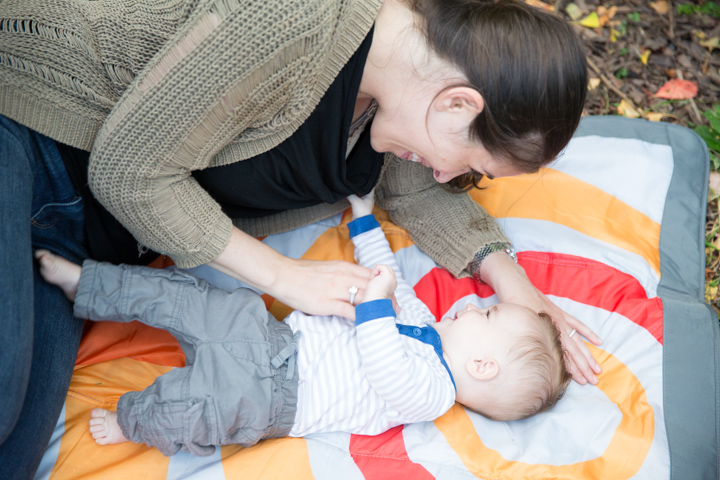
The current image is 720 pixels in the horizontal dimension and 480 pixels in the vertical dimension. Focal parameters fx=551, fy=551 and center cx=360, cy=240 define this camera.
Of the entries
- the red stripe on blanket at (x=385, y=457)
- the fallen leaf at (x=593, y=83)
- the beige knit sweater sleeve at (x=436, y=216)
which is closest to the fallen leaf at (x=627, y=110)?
the fallen leaf at (x=593, y=83)

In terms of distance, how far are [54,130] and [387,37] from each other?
2.87ft

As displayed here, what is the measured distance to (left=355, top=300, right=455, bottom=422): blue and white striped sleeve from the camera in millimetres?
1569

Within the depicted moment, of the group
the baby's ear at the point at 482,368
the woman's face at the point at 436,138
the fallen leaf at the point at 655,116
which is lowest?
the baby's ear at the point at 482,368

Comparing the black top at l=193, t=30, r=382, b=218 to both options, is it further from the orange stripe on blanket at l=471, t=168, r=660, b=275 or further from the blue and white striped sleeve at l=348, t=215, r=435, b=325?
the orange stripe on blanket at l=471, t=168, r=660, b=275

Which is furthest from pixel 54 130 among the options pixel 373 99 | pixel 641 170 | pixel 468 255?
pixel 641 170

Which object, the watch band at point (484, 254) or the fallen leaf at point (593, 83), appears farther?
the fallen leaf at point (593, 83)

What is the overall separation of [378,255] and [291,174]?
1.64 feet

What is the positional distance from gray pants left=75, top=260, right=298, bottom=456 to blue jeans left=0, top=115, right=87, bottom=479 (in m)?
0.10

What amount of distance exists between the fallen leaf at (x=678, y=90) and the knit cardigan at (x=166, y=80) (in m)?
2.55

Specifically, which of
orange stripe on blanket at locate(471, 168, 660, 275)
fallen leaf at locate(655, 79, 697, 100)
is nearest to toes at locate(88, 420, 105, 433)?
orange stripe on blanket at locate(471, 168, 660, 275)

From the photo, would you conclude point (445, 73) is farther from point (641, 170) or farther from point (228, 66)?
point (641, 170)

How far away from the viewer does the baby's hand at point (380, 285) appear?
1.66 meters

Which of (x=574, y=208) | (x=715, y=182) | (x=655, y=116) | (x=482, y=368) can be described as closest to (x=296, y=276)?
(x=482, y=368)

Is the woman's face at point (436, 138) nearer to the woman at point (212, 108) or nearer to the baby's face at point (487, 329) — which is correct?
the woman at point (212, 108)
